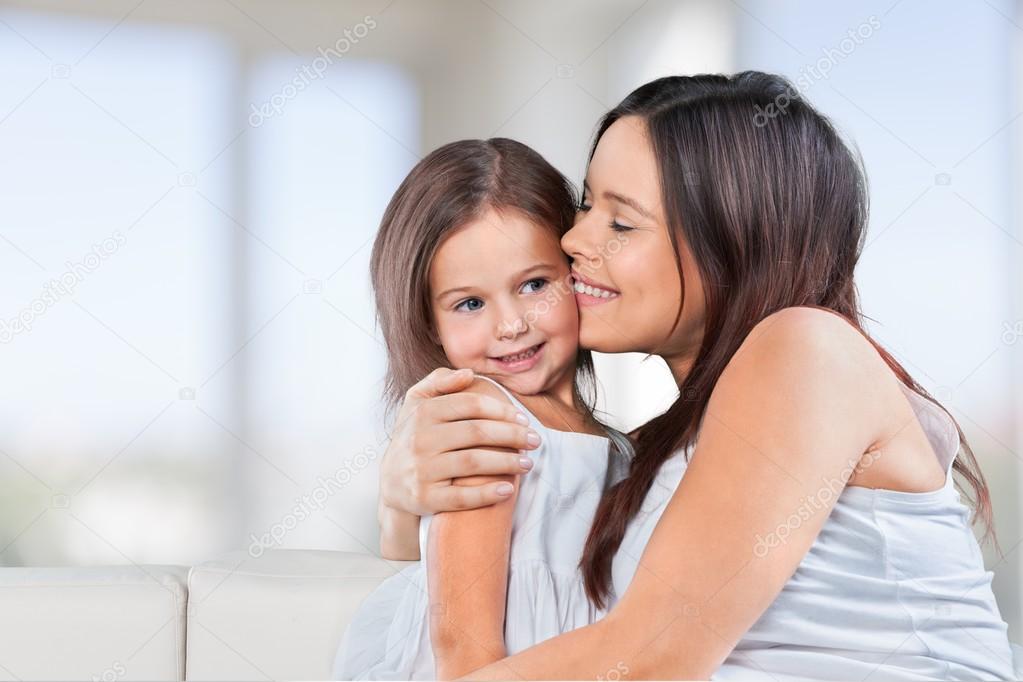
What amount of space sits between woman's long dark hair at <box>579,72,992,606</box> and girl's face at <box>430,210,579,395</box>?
7.1 inches

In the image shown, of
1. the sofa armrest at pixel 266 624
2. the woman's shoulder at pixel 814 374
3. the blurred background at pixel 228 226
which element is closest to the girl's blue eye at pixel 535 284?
the woman's shoulder at pixel 814 374

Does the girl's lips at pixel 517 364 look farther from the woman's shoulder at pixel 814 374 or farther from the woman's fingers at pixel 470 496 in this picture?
the woman's shoulder at pixel 814 374

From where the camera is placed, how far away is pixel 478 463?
1130mm

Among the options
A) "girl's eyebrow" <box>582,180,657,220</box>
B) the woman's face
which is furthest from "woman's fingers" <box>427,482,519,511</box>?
"girl's eyebrow" <box>582,180,657,220</box>

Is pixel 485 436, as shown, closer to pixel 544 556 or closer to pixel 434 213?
pixel 544 556

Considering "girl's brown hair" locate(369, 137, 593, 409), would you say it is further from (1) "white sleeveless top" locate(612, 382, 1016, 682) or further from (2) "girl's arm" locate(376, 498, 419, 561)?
(1) "white sleeveless top" locate(612, 382, 1016, 682)

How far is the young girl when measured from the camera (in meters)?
1.12

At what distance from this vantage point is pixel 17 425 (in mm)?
3412

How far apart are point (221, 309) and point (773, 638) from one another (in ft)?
9.31

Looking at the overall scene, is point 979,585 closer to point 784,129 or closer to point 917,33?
point 784,129

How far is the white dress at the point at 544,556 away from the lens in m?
1.18

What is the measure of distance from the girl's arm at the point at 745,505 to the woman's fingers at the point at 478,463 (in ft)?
0.71

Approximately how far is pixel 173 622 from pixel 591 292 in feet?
2.96

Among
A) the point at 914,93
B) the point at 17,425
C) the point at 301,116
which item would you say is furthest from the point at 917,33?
the point at 17,425
